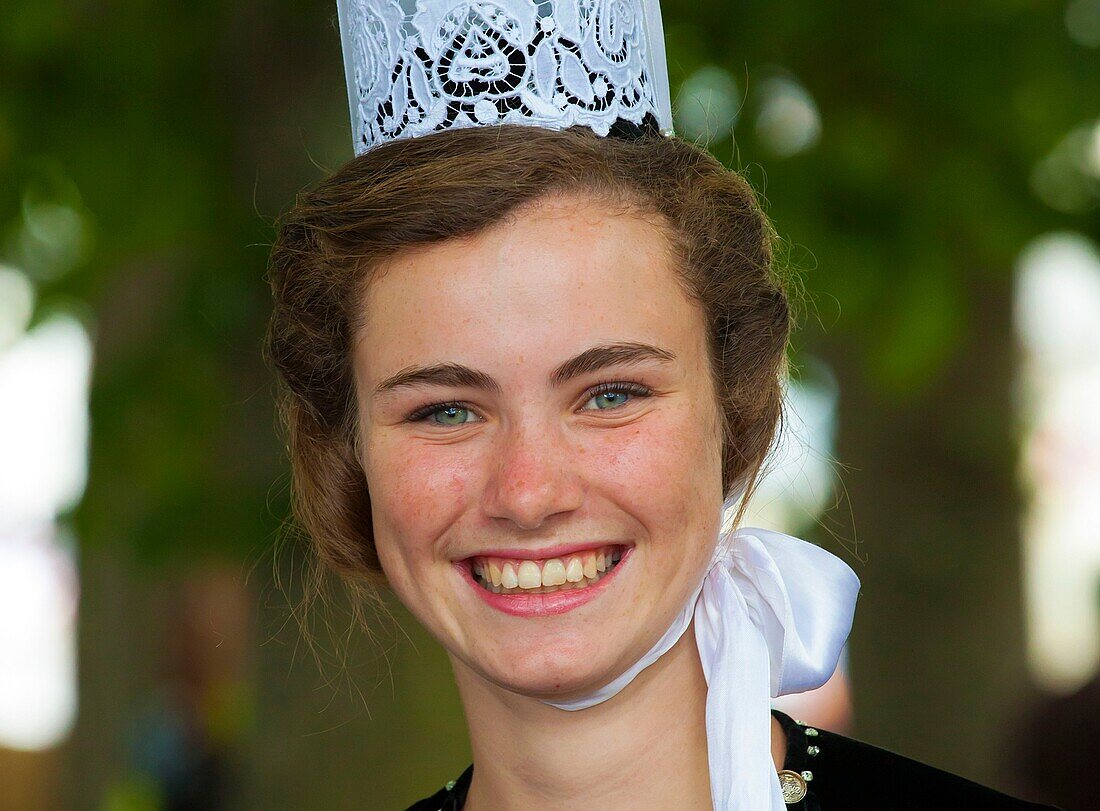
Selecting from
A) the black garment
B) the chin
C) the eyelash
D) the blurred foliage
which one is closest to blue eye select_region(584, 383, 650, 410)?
the eyelash

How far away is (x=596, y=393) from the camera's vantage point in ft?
6.66

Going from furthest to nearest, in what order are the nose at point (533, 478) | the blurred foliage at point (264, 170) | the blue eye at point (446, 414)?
the blurred foliage at point (264, 170) < the blue eye at point (446, 414) < the nose at point (533, 478)

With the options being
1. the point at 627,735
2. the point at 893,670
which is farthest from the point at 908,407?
the point at 627,735

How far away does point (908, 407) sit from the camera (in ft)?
15.7

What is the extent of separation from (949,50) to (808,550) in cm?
171

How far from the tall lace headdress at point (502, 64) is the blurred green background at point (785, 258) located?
1.13 m

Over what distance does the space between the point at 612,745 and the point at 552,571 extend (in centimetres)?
30

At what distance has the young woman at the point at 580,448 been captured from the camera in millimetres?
2000

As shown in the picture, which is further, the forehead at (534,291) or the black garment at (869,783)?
the black garment at (869,783)

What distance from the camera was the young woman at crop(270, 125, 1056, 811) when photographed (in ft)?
6.56

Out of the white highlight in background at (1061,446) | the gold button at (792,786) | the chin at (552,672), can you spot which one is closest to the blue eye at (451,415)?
the chin at (552,672)

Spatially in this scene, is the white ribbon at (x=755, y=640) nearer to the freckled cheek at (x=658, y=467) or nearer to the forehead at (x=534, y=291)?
the freckled cheek at (x=658, y=467)

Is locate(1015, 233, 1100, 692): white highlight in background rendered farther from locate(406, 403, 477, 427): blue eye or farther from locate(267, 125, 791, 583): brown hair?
locate(406, 403, 477, 427): blue eye

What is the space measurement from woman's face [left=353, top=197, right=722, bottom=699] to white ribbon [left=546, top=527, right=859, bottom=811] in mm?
132
